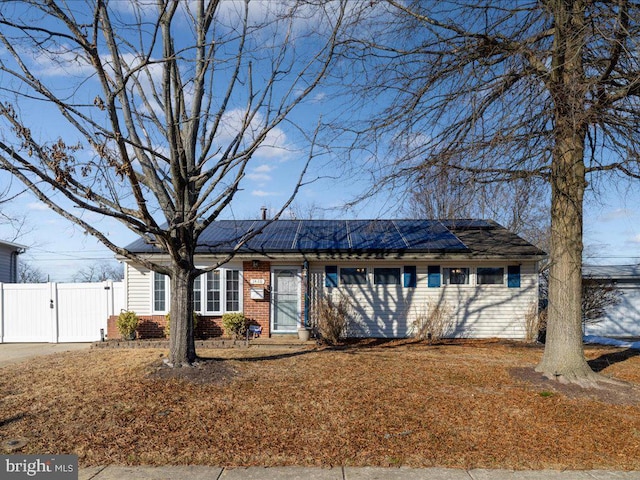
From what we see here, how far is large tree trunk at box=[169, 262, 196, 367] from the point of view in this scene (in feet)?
Result: 26.5

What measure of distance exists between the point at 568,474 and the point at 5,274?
26702mm

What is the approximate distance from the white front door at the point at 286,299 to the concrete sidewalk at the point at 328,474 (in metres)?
9.54

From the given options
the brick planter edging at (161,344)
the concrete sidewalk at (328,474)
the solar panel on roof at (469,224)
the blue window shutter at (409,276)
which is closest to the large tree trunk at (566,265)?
the concrete sidewalk at (328,474)

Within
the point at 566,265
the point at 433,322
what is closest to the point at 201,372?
the point at 566,265

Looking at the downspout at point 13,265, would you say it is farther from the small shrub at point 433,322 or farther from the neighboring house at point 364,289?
the small shrub at point 433,322

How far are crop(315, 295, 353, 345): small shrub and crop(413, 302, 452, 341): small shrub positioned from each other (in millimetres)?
2297

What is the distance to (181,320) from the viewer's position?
8.13 meters

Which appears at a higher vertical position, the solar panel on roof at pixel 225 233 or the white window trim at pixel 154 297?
the solar panel on roof at pixel 225 233

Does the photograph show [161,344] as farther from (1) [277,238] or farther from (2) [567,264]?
(2) [567,264]

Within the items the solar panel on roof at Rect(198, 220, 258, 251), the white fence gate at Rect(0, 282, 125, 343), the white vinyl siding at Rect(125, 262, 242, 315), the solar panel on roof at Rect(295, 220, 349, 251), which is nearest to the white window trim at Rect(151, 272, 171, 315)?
the white vinyl siding at Rect(125, 262, 242, 315)

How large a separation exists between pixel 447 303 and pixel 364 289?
2.58 metres

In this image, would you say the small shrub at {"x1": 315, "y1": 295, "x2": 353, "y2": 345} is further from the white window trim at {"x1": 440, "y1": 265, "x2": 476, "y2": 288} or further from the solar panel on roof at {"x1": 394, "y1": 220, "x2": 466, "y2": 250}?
the white window trim at {"x1": 440, "y1": 265, "x2": 476, "y2": 288}

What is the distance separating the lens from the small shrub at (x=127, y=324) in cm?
1308

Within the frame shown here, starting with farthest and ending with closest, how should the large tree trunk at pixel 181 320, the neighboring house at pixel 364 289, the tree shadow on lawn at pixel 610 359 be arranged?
the neighboring house at pixel 364 289, the tree shadow on lawn at pixel 610 359, the large tree trunk at pixel 181 320
